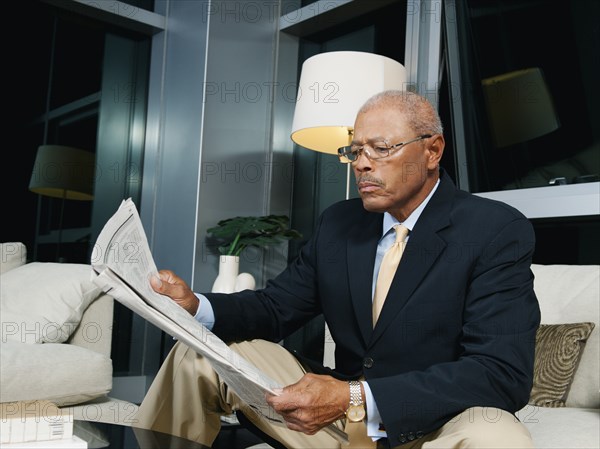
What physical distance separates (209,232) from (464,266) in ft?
7.50

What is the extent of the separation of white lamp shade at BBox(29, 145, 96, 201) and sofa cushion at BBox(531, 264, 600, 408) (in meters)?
2.49

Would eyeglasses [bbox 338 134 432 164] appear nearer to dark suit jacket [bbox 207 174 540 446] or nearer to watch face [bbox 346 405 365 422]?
dark suit jacket [bbox 207 174 540 446]

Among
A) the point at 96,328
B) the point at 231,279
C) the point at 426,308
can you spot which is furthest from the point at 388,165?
the point at 231,279

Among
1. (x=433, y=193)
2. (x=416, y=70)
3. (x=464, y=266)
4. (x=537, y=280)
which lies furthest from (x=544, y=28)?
(x=464, y=266)

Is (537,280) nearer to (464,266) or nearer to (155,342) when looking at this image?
(464,266)

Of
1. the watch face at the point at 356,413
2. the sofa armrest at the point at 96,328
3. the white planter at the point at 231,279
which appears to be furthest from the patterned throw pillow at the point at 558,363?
the white planter at the point at 231,279

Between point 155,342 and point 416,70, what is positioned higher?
point 416,70

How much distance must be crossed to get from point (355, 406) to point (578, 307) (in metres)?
1.02

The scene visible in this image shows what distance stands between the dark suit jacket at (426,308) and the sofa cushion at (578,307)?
584 mm

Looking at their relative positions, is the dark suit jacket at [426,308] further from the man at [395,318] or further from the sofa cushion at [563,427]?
the sofa cushion at [563,427]

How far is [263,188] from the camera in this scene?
388 cm

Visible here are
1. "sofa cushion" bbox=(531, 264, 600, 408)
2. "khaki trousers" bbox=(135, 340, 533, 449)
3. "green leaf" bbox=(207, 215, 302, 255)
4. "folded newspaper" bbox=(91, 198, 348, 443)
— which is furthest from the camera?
"green leaf" bbox=(207, 215, 302, 255)

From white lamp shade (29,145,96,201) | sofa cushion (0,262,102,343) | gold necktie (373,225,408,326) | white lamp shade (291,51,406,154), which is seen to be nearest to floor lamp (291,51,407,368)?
white lamp shade (291,51,406,154)

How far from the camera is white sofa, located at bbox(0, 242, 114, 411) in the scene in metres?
2.08
